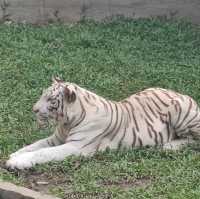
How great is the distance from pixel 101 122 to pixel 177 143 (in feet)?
2.66

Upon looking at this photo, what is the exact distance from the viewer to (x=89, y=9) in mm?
13227

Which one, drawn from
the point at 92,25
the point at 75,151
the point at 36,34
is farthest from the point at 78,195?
the point at 92,25

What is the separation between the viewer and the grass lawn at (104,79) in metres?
6.29

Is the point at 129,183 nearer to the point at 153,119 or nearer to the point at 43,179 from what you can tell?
the point at 43,179

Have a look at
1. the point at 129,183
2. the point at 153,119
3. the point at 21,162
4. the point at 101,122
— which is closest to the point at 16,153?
the point at 21,162

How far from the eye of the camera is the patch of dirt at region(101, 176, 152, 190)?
624 cm

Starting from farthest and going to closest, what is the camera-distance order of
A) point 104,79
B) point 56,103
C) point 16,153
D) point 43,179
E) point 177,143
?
1. point 104,79
2. point 177,143
3. point 56,103
4. point 16,153
5. point 43,179

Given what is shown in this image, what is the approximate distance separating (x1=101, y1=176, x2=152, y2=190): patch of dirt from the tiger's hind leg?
0.83 meters

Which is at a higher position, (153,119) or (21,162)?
(153,119)

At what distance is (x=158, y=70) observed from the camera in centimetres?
1033

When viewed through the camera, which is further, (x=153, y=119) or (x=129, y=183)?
(x=153, y=119)

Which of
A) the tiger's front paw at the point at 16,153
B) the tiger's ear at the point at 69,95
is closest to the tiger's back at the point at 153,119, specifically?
the tiger's ear at the point at 69,95

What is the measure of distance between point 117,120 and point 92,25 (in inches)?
232

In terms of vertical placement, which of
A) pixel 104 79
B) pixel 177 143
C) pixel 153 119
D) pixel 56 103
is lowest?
pixel 104 79
